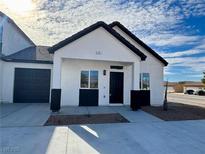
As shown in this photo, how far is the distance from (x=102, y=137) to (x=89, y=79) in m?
7.73

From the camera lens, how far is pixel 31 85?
1431cm

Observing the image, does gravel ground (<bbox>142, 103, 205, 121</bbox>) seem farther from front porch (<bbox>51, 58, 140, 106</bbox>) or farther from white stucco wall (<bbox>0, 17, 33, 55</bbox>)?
white stucco wall (<bbox>0, 17, 33, 55</bbox>)

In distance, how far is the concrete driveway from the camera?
5332mm

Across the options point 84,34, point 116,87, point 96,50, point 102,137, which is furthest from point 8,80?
point 102,137

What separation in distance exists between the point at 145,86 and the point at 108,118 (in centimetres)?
689

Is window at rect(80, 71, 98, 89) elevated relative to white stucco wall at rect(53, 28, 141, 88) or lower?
lower

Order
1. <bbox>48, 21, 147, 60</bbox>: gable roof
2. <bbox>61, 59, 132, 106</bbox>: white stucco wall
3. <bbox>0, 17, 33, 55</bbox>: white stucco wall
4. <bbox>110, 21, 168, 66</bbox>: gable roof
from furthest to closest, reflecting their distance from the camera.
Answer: <bbox>0, 17, 33, 55</bbox>: white stucco wall
<bbox>110, 21, 168, 66</bbox>: gable roof
<bbox>61, 59, 132, 106</bbox>: white stucco wall
<bbox>48, 21, 147, 60</bbox>: gable roof

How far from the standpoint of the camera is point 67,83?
13500 millimetres

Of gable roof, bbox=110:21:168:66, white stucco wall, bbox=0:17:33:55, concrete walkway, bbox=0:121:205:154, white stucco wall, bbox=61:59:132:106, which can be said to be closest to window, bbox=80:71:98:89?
white stucco wall, bbox=61:59:132:106

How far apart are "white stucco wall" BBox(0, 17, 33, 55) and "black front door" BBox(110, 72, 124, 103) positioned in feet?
31.9

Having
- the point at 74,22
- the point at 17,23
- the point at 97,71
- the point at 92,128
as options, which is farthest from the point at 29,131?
the point at 17,23

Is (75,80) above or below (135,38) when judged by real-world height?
below

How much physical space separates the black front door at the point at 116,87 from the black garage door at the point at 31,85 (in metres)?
5.25

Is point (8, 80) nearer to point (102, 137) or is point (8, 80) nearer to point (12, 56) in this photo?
point (12, 56)
